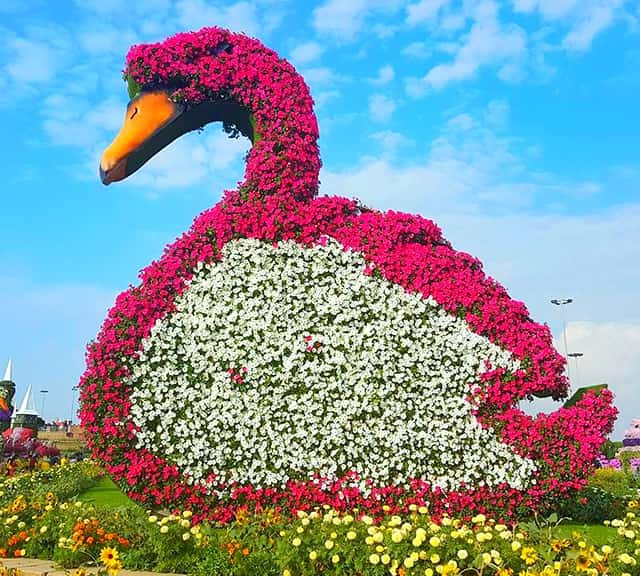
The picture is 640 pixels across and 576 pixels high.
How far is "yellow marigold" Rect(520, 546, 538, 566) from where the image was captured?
4.24m

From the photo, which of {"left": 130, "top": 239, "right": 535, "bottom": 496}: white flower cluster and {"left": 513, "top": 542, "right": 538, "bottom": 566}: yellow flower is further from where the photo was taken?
{"left": 130, "top": 239, "right": 535, "bottom": 496}: white flower cluster

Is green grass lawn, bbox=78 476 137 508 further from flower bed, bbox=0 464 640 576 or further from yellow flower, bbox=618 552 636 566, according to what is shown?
yellow flower, bbox=618 552 636 566

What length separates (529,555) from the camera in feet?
14.1

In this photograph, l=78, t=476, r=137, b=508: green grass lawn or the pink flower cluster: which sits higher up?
the pink flower cluster

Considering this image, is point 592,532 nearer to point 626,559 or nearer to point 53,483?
point 626,559

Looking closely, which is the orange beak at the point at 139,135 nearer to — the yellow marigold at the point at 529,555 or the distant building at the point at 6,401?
the yellow marigold at the point at 529,555

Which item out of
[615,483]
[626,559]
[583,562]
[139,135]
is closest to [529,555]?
[583,562]

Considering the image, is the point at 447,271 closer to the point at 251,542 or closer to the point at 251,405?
the point at 251,405

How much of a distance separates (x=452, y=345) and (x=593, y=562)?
8.20 ft

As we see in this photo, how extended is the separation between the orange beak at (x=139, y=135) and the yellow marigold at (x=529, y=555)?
5556 millimetres

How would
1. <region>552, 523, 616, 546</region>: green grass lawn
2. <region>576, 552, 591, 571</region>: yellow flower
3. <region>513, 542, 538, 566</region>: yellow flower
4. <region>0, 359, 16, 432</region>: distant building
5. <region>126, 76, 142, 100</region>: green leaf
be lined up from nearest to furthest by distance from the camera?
<region>576, 552, 591, 571</region>: yellow flower → <region>513, 542, 538, 566</region>: yellow flower → <region>552, 523, 616, 546</region>: green grass lawn → <region>126, 76, 142, 100</region>: green leaf → <region>0, 359, 16, 432</region>: distant building

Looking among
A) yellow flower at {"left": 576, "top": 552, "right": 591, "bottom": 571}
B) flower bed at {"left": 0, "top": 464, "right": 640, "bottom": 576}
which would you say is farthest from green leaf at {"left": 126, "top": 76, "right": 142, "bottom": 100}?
yellow flower at {"left": 576, "top": 552, "right": 591, "bottom": 571}

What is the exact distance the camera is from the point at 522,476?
20.6 ft

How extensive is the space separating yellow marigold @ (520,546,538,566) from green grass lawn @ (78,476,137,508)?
5.13 metres
